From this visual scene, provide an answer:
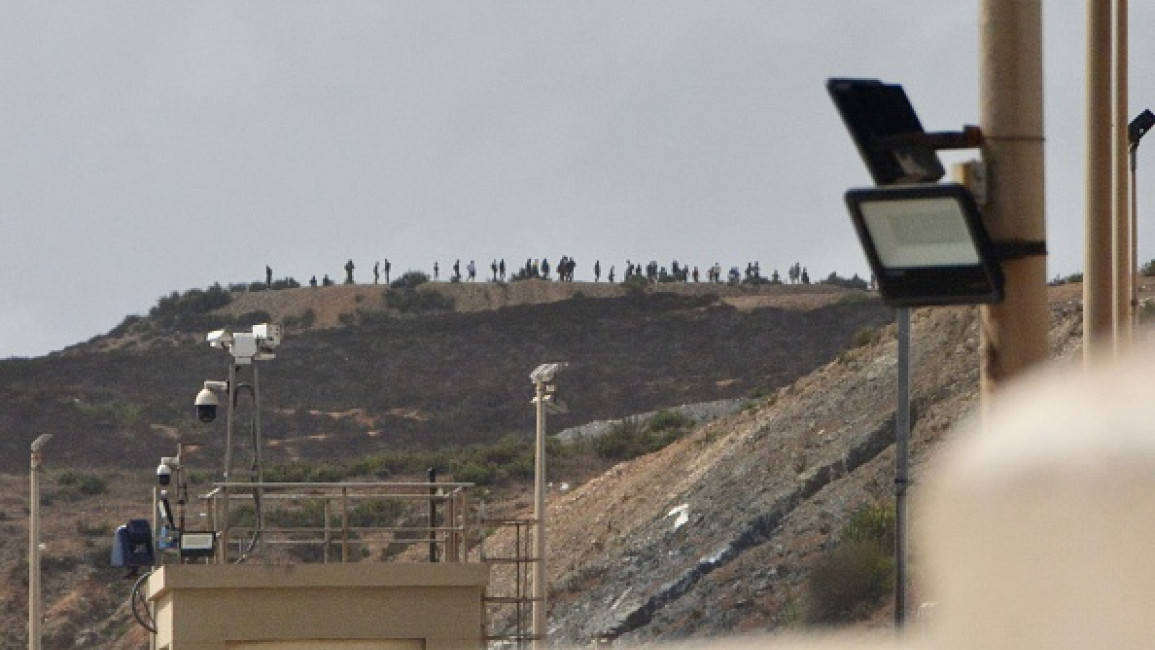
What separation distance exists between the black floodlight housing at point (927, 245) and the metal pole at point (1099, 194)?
3.97m

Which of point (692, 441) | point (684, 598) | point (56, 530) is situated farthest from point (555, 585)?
point (56, 530)

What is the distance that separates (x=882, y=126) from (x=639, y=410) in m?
83.2

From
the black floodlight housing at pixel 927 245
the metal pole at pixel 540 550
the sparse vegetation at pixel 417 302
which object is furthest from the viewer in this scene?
the sparse vegetation at pixel 417 302

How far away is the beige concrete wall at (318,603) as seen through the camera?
23.7m

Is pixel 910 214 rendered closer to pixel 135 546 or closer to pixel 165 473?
pixel 165 473

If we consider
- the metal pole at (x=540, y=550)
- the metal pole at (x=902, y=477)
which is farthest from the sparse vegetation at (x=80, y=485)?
the metal pole at (x=902, y=477)

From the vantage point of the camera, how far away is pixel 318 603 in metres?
23.9

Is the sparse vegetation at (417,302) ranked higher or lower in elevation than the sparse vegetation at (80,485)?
higher

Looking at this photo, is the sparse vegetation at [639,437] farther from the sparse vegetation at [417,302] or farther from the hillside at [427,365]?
the sparse vegetation at [417,302]

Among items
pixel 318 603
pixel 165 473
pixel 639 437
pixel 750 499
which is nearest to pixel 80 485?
pixel 639 437

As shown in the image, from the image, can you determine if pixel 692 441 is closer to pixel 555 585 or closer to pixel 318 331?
pixel 555 585

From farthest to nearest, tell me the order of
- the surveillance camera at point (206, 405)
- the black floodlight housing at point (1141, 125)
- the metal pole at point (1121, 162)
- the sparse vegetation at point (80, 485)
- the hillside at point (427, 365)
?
the hillside at point (427, 365) < the sparse vegetation at point (80, 485) < the surveillance camera at point (206, 405) < the black floodlight housing at point (1141, 125) < the metal pole at point (1121, 162)

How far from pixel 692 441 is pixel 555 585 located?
37.9 ft

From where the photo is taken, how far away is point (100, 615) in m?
60.1
